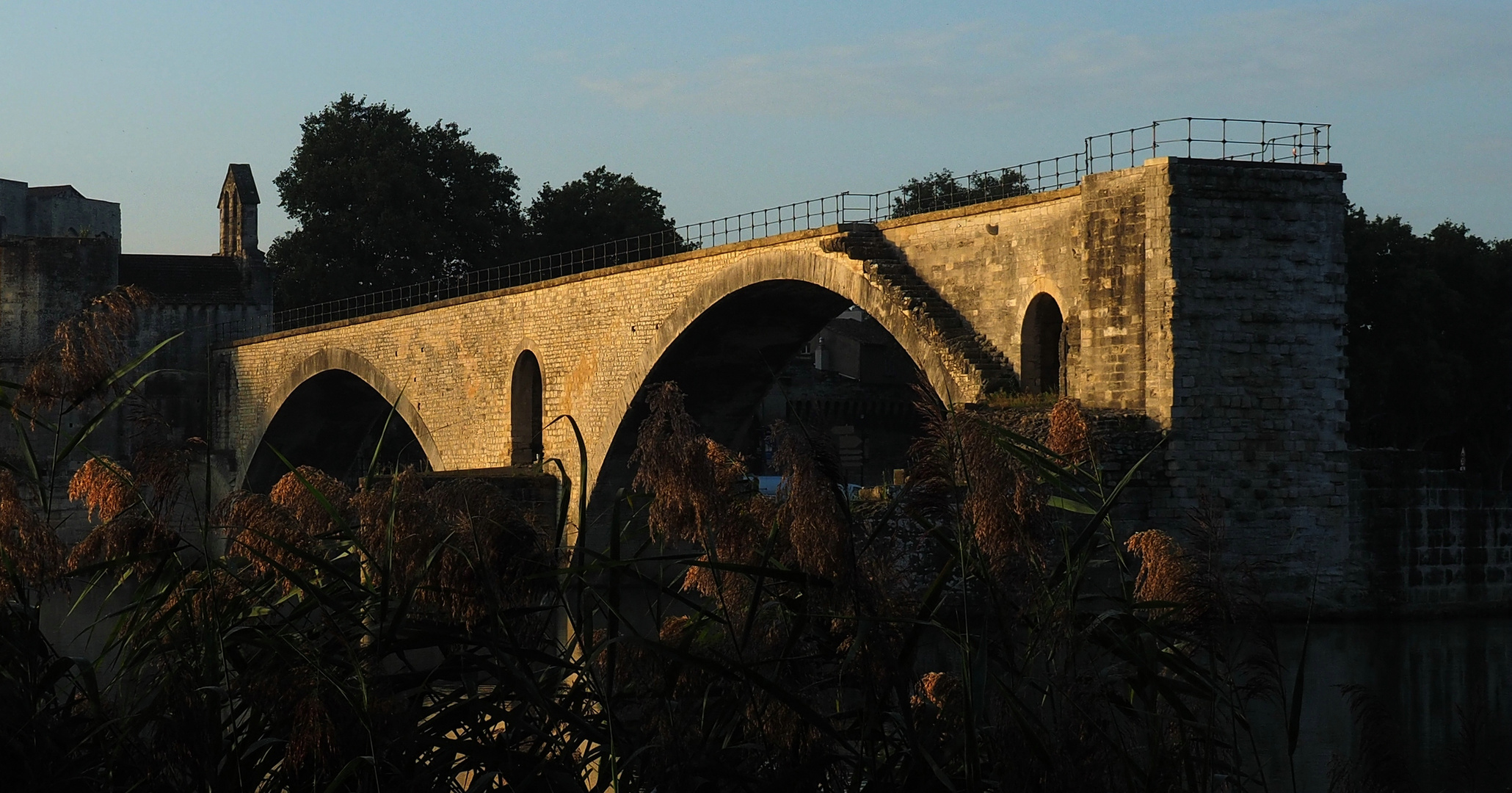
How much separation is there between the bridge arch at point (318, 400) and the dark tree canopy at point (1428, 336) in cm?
1731

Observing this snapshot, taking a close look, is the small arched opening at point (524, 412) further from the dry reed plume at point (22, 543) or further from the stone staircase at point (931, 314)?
the dry reed plume at point (22, 543)

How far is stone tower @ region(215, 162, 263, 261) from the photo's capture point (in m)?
40.5

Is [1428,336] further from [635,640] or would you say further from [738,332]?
[635,640]

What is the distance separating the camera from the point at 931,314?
2031cm

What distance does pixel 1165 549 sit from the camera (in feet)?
14.8

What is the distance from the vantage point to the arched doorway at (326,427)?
35.8 m

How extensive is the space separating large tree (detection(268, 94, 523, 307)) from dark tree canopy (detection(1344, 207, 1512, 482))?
20841mm

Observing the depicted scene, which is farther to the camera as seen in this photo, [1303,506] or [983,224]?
[983,224]

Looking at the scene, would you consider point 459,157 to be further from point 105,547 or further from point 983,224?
point 105,547

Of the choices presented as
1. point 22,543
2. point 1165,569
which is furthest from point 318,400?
point 1165,569

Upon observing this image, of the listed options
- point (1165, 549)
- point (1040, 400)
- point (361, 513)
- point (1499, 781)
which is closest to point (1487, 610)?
point (1040, 400)

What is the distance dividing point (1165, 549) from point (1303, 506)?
A: 14.1 metres

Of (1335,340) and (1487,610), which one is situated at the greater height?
(1335,340)

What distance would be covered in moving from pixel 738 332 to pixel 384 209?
59.3 feet
